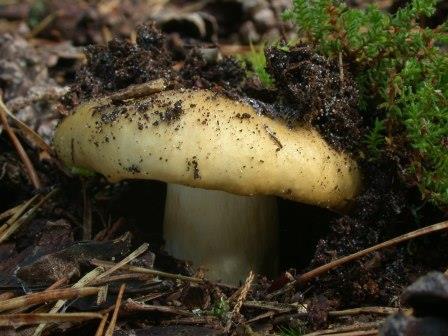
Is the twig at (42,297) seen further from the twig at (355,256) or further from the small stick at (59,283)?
the twig at (355,256)

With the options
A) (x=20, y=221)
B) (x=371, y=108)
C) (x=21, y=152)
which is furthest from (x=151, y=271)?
(x=21, y=152)

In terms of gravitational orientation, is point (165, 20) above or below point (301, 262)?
above

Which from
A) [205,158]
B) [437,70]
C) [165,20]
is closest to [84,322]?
[205,158]

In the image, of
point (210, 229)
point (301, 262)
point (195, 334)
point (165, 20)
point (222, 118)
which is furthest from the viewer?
point (165, 20)

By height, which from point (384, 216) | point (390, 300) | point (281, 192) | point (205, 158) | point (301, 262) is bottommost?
point (301, 262)

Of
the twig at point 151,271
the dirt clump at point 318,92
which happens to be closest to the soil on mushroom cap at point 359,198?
the dirt clump at point 318,92

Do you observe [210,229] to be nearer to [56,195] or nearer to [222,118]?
[222,118]
